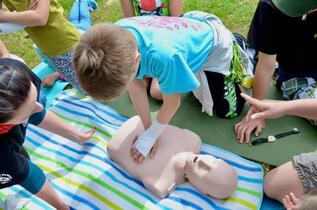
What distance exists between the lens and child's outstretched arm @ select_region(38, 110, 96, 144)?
6.47 feet

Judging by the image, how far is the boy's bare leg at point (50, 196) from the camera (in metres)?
1.72

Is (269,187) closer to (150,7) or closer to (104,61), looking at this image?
(104,61)

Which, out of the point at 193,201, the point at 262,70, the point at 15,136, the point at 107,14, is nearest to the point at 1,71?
the point at 15,136

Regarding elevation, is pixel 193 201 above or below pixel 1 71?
below

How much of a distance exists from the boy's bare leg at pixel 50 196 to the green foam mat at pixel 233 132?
61 centimetres

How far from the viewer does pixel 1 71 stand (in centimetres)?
132

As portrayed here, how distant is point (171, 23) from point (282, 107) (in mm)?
612

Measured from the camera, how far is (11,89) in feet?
4.30

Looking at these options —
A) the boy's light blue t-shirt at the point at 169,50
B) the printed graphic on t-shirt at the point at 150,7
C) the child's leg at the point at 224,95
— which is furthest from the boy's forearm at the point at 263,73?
the printed graphic on t-shirt at the point at 150,7

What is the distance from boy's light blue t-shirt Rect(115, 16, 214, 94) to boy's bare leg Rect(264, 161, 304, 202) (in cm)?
51

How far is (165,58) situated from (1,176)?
767mm

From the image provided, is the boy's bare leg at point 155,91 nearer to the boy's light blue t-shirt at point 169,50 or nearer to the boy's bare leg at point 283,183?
the boy's light blue t-shirt at point 169,50

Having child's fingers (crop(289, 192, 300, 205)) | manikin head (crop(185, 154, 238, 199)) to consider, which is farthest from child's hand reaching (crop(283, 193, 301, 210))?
manikin head (crop(185, 154, 238, 199))

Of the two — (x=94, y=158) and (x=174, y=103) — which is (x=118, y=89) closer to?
(x=174, y=103)
